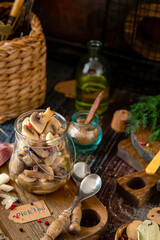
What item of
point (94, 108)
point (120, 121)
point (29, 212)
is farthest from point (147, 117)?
point (29, 212)

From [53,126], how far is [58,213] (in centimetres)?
25

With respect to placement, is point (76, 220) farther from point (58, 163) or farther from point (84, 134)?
point (84, 134)

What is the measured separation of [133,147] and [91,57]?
0.43 meters

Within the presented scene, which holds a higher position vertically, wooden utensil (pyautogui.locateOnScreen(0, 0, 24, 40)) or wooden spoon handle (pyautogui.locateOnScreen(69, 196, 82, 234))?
wooden utensil (pyautogui.locateOnScreen(0, 0, 24, 40))

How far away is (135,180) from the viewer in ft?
3.67

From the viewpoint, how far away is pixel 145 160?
1184 millimetres

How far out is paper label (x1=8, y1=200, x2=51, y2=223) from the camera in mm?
949

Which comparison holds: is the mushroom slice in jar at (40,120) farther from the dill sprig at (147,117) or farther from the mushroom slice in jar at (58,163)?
the dill sprig at (147,117)

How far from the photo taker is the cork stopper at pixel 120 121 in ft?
4.42

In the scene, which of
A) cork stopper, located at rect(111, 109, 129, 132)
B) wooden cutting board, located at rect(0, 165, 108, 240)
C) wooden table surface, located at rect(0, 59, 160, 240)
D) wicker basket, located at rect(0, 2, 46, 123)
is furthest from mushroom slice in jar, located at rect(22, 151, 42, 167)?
cork stopper, located at rect(111, 109, 129, 132)

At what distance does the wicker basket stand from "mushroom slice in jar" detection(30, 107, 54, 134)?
11.5 inches

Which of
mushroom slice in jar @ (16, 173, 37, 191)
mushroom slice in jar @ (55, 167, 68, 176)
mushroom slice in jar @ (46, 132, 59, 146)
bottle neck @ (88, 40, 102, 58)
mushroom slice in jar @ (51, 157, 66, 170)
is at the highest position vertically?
bottle neck @ (88, 40, 102, 58)

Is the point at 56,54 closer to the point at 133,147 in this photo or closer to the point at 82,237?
the point at 133,147

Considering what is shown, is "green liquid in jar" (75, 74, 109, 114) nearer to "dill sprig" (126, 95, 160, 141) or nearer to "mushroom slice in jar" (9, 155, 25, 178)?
"dill sprig" (126, 95, 160, 141)
